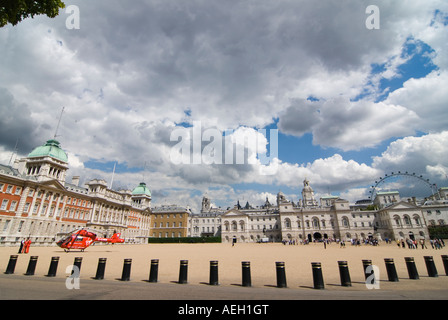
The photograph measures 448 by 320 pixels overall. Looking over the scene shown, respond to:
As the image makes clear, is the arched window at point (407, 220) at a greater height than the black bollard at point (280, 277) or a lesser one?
greater

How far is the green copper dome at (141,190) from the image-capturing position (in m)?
93.1

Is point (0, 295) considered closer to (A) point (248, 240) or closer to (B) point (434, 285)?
(B) point (434, 285)

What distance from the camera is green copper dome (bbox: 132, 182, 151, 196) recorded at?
9306 centimetres

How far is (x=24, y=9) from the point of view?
33.2 ft

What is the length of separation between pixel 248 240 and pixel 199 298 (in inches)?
3548

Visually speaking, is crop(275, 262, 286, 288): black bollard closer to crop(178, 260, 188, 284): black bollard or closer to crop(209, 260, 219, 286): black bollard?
crop(209, 260, 219, 286): black bollard

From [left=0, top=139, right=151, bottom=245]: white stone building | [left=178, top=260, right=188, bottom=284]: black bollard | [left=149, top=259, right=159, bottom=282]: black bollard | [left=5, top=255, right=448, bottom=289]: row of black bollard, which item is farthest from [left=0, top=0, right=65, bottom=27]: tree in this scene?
[left=0, top=139, right=151, bottom=245]: white stone building

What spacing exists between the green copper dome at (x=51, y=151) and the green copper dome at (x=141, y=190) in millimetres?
38610

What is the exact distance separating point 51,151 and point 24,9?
2147 inches

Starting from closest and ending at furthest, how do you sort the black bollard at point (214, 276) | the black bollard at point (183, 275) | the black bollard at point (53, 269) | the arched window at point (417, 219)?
the black bollard at point (214, 276), the black bollard at point (183, 275), the black bollard at point (53, 269), the arched window at point (417, 219)

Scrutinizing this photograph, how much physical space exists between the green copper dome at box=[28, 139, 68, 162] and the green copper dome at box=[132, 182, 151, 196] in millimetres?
38610

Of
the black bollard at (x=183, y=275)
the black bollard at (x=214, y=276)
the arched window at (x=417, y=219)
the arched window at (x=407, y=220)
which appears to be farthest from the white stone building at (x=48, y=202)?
the arched window at (x=417, y=219)

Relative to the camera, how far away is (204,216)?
351ft

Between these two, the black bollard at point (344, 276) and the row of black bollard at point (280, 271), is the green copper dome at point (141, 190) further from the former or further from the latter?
the black bollard at point (344, 276)
